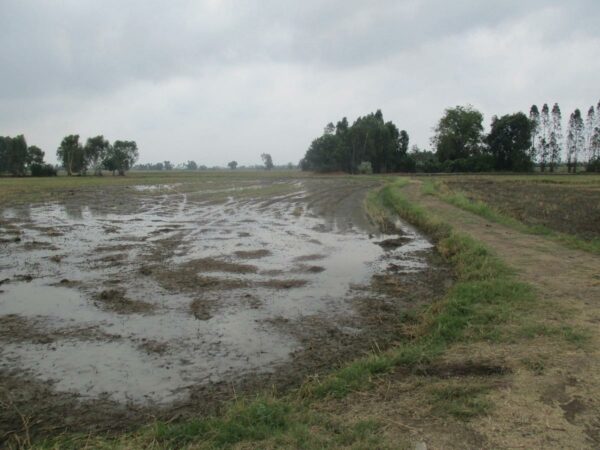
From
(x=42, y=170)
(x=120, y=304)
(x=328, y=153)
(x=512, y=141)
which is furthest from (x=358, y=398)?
(x=42, y=170)

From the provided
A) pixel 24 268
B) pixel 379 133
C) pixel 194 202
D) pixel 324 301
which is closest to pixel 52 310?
pixel 24 268

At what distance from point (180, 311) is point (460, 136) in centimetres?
8041

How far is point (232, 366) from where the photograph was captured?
187 inches

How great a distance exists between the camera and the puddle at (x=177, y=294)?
4676mm

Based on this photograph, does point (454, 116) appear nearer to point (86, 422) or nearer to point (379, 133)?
point (379, 133)

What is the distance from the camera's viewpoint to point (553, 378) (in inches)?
158

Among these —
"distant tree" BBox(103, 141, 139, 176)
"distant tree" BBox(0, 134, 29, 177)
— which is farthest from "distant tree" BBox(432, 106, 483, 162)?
"distant tree" BBox(0, 134, 29, 177)

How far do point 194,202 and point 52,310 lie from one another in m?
17.6

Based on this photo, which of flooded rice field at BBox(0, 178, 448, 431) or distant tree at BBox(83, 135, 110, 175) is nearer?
flooded rice field at BBox(0, 178, 448, 431)

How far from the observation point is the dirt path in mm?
3184

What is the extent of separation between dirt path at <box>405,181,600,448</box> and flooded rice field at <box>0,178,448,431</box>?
1.65 m

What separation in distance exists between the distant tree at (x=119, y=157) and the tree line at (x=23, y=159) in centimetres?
1323

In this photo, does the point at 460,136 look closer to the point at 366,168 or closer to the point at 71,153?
the point at 366,168

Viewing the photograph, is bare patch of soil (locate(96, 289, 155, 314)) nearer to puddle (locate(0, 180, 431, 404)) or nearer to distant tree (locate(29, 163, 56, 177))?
puddle (locate(0, 180, 431, 404))
